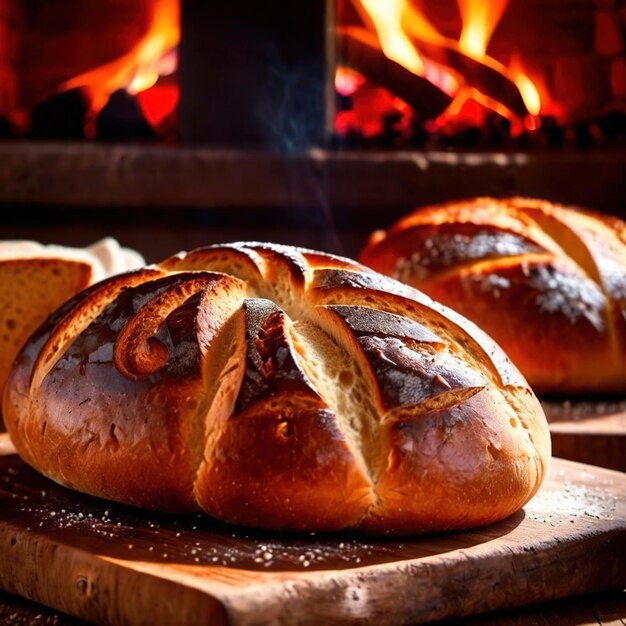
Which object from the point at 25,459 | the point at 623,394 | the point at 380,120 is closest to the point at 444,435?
the point at 25,459

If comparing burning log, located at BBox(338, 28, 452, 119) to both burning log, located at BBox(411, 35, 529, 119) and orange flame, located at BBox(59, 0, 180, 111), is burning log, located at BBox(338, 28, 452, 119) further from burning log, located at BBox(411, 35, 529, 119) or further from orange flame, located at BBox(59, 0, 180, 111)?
orange flame, located at BBox(59, 0, 180, 111)

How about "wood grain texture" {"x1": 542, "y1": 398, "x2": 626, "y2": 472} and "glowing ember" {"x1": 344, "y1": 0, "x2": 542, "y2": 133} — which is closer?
"wood grain texture" {"x1": 542, "y1": 398, "x2": 626, "y2": 472}

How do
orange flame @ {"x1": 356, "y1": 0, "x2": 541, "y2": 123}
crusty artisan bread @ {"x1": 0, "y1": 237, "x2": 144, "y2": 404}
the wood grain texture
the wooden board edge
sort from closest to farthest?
the wooden board edge
the wood grain texture
crusty artisan bread @ {"x1": 0, "y1": 237, "x2": 144, "y2": 404}
orange flame @ {"x1": 356, "y1": 0, "x2": 541, "y2": 123}

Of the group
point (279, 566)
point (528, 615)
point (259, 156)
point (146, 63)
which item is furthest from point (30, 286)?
point (146, 63)

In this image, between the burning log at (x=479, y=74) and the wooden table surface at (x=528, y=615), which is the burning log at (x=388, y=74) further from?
the wooden table surface at (x=528, y=615)

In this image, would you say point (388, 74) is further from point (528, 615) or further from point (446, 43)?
point (528, 615)

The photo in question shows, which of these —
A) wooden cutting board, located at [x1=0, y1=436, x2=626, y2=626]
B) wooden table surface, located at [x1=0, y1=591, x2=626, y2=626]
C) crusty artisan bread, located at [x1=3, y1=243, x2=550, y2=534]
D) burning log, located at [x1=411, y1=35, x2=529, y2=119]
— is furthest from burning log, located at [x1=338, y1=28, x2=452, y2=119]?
wooden table surface, located at [x1=0, y1=591, x2=626, y2=626]

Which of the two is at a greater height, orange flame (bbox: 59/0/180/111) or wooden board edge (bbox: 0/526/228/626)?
orange flame (bbox: 59/0/180/111)
